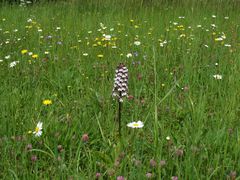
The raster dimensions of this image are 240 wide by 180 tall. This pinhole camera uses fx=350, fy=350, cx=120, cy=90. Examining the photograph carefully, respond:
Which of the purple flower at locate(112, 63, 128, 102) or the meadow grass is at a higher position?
the purple flower at locate(112, 63, 128, 102)

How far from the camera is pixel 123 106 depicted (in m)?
2.42

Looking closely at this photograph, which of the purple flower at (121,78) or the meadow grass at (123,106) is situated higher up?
the purple flower at (121,78)

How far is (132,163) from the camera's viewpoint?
1.58 m

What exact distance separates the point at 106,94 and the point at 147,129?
56cm

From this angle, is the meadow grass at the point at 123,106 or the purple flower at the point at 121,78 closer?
the meadow grass at the point at 123,106

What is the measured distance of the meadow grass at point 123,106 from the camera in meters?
1.67

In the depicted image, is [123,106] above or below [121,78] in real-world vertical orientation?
below

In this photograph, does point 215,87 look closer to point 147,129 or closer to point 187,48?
point 147,129

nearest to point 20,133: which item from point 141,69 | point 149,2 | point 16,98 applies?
point 16,98

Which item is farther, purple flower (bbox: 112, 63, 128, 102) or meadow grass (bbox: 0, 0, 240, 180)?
purple flower (bbox: 112, 63, 128, 102)

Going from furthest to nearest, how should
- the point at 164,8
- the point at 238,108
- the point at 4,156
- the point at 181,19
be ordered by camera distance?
the point at 164,8, the point at 181,19, the point at 238,108, the point at 4,156

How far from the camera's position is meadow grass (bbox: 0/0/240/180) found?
1672 millimetres

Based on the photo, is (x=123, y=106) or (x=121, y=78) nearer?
(x=121, y=78)

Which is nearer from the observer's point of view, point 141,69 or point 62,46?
point 141,69
